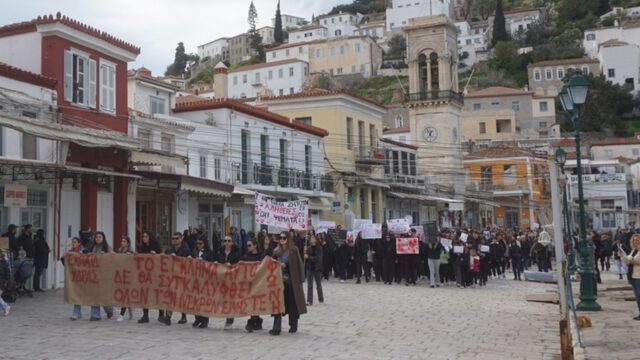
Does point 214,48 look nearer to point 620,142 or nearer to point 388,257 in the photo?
point 620,142

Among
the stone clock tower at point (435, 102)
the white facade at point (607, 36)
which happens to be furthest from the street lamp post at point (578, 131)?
the white facade at point (607, 36)

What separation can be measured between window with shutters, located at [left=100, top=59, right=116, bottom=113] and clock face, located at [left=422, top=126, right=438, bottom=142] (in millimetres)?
38890

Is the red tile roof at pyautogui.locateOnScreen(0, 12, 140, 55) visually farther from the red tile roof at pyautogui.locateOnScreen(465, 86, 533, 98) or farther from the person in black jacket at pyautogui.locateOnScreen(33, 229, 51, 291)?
the red tile roof at pyautogui.locateOnScreen(465, 86, 533, 98)

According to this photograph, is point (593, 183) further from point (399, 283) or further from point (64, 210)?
point (64, 210)

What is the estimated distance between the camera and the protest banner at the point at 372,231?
2427 centimetres

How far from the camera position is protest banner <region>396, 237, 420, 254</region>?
24.1 metres

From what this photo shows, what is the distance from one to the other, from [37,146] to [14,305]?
549cm

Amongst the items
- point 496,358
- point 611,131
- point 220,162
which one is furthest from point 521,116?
point 496,358

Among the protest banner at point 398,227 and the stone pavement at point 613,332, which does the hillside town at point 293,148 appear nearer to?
the protest banner at point 398,227

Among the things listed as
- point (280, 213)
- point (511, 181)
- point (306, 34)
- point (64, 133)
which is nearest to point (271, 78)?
point (306, 34)

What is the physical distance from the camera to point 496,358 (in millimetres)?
10633

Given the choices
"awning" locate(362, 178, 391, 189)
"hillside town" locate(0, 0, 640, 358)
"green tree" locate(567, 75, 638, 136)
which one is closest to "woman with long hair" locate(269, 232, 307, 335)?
"hillside town" locate(0, 0, 640, 358)

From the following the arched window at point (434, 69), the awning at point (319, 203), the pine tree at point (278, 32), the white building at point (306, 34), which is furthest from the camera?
the pine tree at point (278, 32)

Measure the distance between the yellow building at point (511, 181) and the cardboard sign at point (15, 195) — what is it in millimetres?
47854
